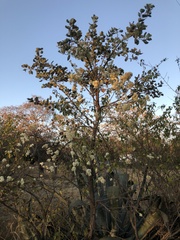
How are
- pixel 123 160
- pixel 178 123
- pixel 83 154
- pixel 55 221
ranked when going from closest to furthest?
pixel 83 154, pixel 123 160, pixel 55 221, pixel 178 123

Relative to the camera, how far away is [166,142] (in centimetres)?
457

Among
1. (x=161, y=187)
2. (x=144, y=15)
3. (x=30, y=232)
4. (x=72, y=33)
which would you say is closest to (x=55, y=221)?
(x=30, y=232)

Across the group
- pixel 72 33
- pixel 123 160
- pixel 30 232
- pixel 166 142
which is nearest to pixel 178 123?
pixel 166 142

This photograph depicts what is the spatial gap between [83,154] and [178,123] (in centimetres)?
220

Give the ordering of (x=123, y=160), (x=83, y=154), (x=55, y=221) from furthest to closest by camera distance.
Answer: (x=55, y=221) < (x=123, y=160) < (x=83, y=154)

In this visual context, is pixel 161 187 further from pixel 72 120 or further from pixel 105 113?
pixel 72 120

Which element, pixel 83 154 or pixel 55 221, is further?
pixel 55 221

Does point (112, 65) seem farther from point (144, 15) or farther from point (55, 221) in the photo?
point (55, 221)

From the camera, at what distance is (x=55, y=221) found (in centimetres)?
438

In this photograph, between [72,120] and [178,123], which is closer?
[72,120]

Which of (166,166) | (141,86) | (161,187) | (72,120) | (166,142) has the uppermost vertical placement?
(141,86)

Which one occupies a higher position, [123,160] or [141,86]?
[141,86]

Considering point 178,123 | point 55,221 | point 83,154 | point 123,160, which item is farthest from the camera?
point 178,123

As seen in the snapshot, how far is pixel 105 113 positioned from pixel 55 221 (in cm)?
182
